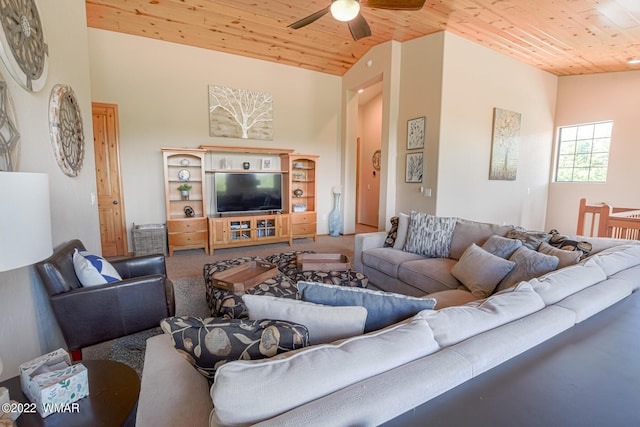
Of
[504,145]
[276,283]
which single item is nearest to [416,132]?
[504,145]

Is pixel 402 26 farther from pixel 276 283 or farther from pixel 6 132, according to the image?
pixel 6 132

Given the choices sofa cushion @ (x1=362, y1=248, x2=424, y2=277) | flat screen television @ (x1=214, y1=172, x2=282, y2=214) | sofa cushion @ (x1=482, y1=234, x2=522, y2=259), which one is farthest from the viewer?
flat screen television @ (x1=214, y1=172, x2=282, y2=214)

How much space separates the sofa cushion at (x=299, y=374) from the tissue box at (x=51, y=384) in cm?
71

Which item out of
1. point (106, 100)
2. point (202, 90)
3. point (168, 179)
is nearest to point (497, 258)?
point (168, 179)

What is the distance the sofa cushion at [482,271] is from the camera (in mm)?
2125

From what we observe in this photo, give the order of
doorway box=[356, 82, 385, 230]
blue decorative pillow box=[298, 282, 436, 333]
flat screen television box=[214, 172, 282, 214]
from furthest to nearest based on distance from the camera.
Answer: doorway box=[356, 82, 385, 230] < flat screen television box=[214, 172, 282, 214] < blue decorative pillow box=[298, 282, 436, 333]

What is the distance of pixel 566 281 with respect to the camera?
1446 mm

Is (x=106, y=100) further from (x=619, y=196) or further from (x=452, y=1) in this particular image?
(x=619, y=196)

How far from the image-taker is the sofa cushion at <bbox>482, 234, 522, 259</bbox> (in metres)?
2.31

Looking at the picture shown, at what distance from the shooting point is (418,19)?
4.09 m

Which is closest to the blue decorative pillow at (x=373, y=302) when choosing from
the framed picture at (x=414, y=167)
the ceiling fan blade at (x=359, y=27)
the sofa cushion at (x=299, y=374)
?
the sofa cushion at (x=299, y=374)

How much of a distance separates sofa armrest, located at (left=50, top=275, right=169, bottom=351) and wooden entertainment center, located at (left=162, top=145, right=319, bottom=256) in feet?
9.01

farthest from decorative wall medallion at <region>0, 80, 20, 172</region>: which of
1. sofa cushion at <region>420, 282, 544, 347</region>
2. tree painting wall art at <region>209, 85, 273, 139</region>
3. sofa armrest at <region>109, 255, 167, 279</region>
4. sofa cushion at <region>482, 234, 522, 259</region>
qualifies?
tree painting wall art at <region>209, 85, 273, 139</region>

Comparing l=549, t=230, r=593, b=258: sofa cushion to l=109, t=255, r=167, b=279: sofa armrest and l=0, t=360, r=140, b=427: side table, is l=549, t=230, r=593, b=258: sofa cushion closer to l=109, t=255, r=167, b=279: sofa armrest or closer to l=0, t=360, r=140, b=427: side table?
l=0, t=360, r=140, b=427: side table
